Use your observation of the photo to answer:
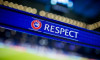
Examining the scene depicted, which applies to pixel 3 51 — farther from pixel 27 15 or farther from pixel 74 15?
pixel 74 15

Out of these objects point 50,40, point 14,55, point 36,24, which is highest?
point 36,24

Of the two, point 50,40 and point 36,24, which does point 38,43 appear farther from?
point 36,24

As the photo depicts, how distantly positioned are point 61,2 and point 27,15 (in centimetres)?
257

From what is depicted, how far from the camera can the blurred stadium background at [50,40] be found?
1.07 metres

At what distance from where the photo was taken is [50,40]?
1.52 m

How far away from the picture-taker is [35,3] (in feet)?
13.0

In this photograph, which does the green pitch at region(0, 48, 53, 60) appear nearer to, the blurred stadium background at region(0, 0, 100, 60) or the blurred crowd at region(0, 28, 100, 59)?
the blurred stadium background at region(0, 0, 100, 60)

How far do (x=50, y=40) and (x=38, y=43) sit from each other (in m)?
0.21

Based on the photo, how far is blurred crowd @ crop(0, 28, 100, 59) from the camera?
1.21 metres

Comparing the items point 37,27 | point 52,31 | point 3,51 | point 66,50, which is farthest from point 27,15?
point 66,50

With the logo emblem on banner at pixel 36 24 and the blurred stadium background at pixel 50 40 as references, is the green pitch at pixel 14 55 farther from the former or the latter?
the logo emblem on banner at pixel 36 24

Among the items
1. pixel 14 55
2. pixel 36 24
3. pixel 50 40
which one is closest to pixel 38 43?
pixel 50 40

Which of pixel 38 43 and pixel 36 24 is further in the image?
pixel 38 43

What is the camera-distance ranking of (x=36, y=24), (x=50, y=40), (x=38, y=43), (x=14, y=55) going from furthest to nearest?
(x=50, y=40), (x=38, y=43), (x=36, y=24), (x=14, y=55)
